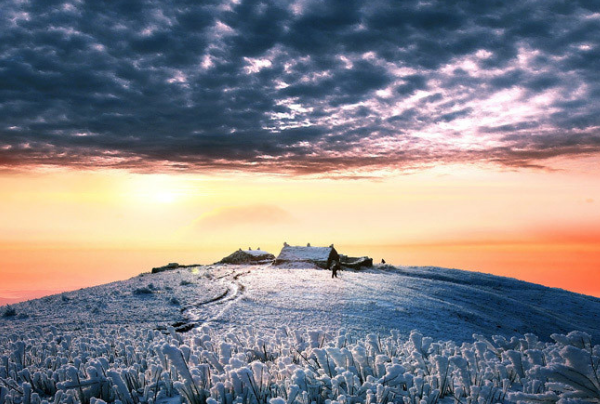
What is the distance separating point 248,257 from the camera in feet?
89.6

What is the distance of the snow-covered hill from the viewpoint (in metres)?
2.54

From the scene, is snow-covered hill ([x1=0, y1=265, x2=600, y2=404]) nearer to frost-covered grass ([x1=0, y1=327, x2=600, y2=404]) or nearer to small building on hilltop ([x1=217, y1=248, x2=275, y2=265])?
frost-covered grass ([x1=0, y1=327, x2=600, y2=404])

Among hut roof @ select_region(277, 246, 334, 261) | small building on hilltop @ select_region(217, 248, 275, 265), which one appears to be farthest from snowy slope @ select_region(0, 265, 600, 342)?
small building on hilltop @ select_region(217, 248, 275, 265)

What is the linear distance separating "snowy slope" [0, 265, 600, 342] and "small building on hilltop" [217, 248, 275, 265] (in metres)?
10.4

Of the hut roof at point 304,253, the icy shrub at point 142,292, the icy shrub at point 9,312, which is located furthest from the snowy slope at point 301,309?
the hut roof at point 304,253

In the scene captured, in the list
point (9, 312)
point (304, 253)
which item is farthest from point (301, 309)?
point (304, 253)

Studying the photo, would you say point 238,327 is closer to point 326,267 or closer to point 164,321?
point 164,321

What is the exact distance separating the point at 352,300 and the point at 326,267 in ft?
41.4

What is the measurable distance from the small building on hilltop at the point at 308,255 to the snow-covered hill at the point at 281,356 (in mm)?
11782

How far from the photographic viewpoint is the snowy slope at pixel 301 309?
26.1 ft

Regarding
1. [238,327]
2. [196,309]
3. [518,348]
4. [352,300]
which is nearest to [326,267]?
[352,300]

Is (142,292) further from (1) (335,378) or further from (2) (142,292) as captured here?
(1) (335,378)

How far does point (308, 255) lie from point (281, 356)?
2006 centimetres

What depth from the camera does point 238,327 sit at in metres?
7.05
